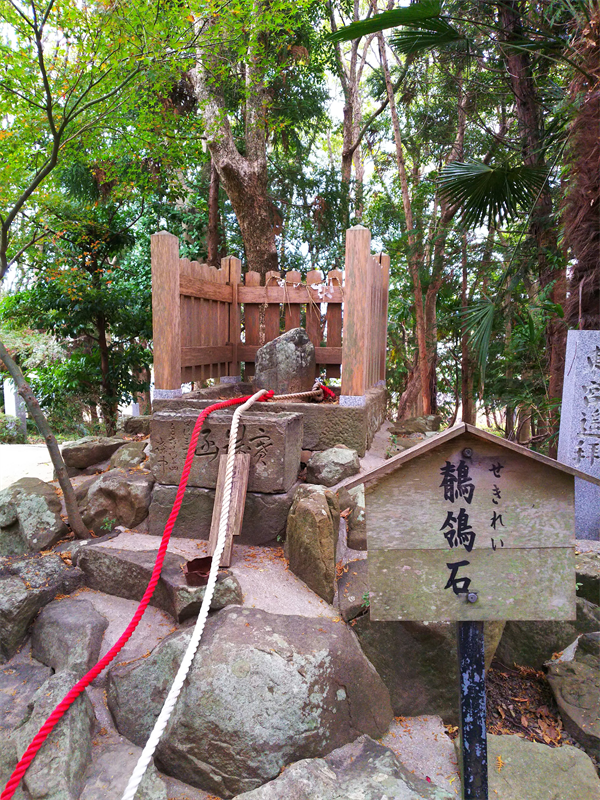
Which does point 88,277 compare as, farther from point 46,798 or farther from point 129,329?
point 46,798

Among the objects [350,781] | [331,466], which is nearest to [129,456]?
[331,466]

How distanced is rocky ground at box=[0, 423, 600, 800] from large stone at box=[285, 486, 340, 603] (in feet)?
0.03

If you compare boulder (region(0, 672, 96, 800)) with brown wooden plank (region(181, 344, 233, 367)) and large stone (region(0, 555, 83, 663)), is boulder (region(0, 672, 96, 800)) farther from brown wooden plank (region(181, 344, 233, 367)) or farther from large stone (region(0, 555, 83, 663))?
brown wooden plank (region(181, 344, 233, 367))

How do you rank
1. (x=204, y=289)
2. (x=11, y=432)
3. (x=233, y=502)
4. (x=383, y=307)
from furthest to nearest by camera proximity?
(x=11, y=432) < (x=383, y=307) < (x=204, y=289) < (x=233, y=502)

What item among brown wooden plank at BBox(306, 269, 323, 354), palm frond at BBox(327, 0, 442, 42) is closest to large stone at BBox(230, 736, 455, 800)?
brown wooden plank at BBox(306, 269, 323, 354)

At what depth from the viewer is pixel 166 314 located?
3637 millimetres

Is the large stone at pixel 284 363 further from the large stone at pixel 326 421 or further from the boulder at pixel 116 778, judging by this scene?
the boulder at pixel 116 778

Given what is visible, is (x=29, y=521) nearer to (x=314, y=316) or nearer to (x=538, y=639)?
(x=314, y=316)

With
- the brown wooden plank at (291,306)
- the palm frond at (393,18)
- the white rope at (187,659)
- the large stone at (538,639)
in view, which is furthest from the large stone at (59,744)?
the palm frond at (393,18)

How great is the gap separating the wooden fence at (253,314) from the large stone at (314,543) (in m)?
1.17

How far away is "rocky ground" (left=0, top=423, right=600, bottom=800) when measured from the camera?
195 cm

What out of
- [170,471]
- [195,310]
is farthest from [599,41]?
[170,471]

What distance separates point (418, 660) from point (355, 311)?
7.19 feet

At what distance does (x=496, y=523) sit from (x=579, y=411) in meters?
2.61
